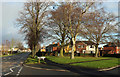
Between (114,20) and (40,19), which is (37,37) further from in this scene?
(114,20)

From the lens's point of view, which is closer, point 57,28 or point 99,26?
point 99,26

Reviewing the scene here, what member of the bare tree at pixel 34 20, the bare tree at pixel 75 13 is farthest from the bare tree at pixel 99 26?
the bare tree at pixel 34 20

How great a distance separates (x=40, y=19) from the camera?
34469 mm

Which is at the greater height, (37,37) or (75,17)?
(75,17)

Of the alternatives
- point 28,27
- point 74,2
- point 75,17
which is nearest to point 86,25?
point 75,17

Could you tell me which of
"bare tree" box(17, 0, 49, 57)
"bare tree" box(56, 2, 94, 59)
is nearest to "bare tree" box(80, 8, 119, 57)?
"bare tree" box(56, 2, 94, 59)

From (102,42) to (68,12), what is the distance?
20.3 metres

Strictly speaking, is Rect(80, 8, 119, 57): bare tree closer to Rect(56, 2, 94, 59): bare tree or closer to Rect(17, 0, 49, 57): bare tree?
Rect(56, 2, 94, 59): bare tree

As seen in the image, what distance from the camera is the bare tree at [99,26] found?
23.2m

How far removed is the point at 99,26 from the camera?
89.6 ft

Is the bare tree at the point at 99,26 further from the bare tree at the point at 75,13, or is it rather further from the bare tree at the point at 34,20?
the bare tree at the point at 34,20

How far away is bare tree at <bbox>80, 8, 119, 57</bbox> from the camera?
23250 mm

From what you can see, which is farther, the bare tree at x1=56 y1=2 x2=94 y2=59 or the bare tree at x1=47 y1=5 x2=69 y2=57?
the bare tree at x1=47 y1=5 x2=69 y2=57

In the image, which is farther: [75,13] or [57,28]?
[57,28]
